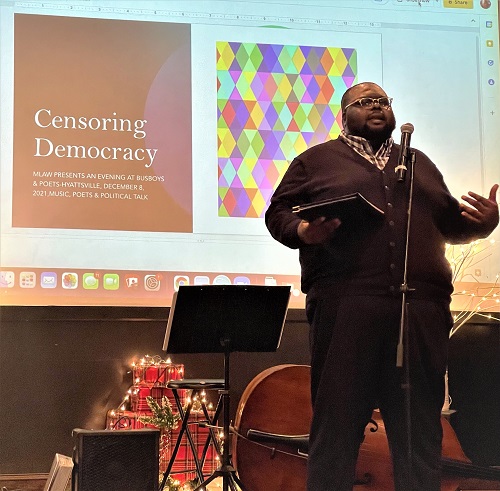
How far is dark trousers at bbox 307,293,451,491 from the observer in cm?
225

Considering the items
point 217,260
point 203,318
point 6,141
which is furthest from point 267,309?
point 6,141

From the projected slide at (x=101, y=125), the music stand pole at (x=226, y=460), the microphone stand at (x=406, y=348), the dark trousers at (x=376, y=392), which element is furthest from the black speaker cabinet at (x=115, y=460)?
the projected slide at (x=101, y=125)

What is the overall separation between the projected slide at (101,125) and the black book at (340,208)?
6.81ft

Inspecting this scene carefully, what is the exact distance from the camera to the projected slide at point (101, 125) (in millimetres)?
4180

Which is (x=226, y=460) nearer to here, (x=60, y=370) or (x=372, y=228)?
(x=372, y=228)

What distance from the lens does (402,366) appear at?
2209 mm

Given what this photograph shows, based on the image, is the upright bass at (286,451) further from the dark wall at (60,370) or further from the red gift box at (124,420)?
the dark wall at (60,370)

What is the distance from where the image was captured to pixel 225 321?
Answer: 3.06 m

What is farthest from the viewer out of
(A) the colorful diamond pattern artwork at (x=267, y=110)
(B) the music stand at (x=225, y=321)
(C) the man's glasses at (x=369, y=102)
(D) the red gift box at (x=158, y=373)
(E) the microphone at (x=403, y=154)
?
(A) the colorful diamond pattern artwork at (x=267, y=110)

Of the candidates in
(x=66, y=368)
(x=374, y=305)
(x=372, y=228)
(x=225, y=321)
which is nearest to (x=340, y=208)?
(x=372, y=228)

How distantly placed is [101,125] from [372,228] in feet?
7.59

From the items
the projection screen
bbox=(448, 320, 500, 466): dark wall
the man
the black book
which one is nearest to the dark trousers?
the man

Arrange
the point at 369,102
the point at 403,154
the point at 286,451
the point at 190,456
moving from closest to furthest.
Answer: the point at 403,154, the point at 369,102, the point at 286,451, the point at 190,456

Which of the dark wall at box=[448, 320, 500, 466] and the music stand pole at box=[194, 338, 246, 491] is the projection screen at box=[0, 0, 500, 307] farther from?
the music stand pole at box=[194, 338, 246, 491]
